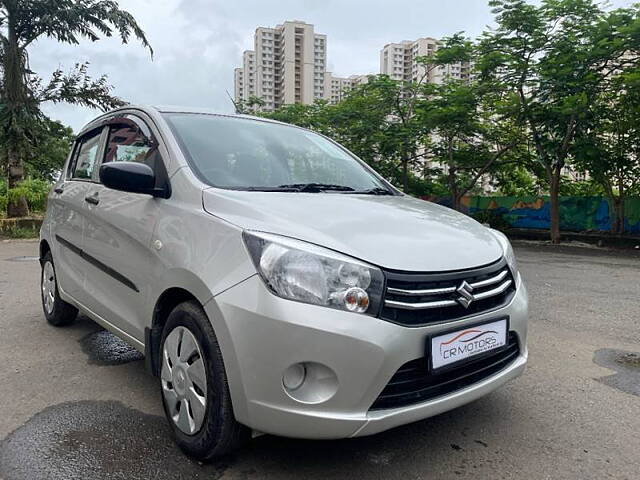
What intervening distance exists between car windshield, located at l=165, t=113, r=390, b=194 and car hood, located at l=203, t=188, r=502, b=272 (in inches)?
8.4

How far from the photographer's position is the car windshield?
8.72 feet

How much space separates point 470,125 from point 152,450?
14.0 m

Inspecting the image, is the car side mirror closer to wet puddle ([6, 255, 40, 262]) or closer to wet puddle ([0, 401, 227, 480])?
wet puddle ([0, 401, 227, 480])

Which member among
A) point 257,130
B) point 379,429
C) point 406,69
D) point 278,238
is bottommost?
point 379,429

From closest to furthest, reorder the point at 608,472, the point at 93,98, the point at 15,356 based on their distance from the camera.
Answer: the point at 608,472 → the point at 15,356 → the point at 93,98

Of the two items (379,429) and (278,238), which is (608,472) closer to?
(379,429)

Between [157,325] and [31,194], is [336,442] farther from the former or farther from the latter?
[31,194]

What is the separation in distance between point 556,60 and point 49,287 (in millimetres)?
11808

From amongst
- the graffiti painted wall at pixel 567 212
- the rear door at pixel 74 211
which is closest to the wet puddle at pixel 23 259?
the rear door at pixel 74 211

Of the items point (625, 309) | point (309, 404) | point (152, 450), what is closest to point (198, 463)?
point (152, 450)

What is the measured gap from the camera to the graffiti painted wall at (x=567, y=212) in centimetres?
1352

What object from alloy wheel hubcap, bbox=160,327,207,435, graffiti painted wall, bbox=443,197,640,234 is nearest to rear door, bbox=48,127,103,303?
alloy wheel hubcap, bbox=160,327,207,435

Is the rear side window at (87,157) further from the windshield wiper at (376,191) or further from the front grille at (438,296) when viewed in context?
the front grille at (438,296)

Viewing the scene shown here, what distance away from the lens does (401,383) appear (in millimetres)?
1954
